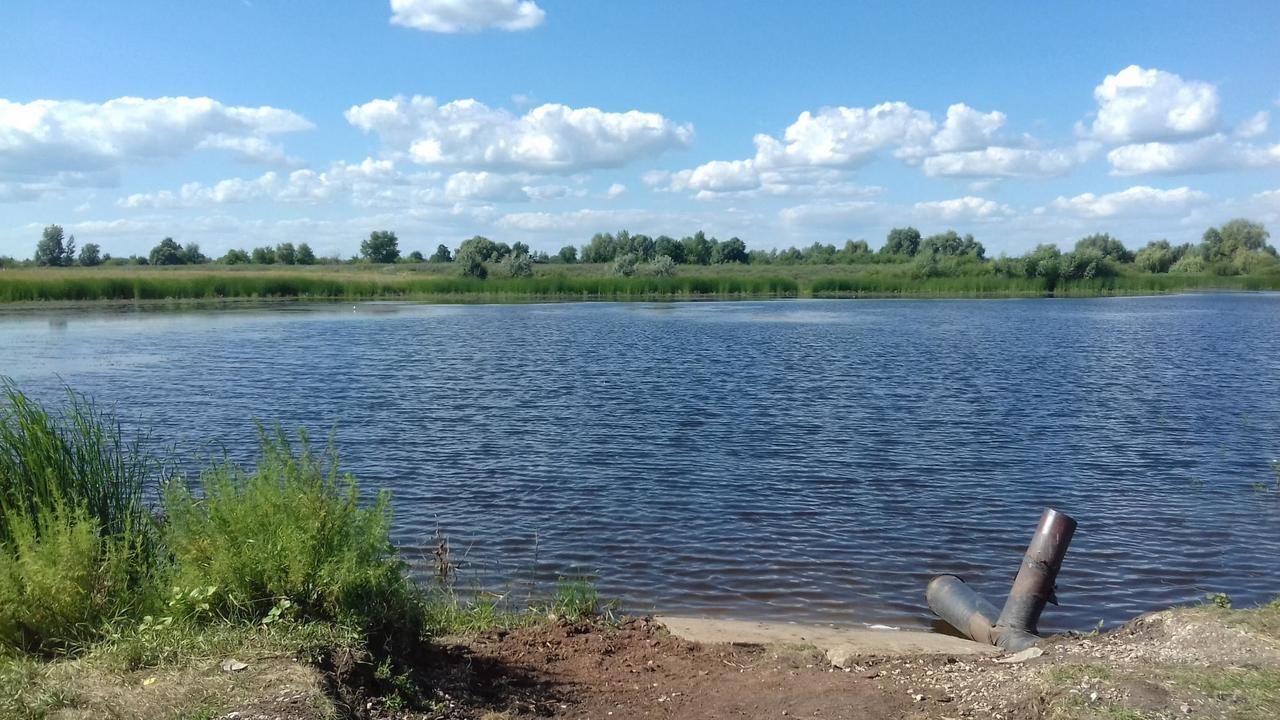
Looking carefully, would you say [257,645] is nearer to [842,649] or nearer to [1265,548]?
[842,649]

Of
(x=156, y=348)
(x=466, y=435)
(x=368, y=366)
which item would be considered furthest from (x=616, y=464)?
(x=156, y=348)

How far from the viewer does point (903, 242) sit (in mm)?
132750

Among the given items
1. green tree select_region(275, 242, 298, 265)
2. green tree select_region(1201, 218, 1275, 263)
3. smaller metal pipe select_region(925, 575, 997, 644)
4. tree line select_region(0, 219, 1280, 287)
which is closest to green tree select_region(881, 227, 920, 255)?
tree line select_region(0, 219, 1280, 287)

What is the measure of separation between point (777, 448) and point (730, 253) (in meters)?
113

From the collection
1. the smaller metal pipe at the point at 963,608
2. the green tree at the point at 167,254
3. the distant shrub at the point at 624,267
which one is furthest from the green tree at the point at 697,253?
the smaller metal pipe at the point at 963,608

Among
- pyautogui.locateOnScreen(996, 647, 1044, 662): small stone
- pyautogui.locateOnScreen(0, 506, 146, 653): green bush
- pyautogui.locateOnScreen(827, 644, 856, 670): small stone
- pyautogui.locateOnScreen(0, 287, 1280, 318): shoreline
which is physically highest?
pyautogui.locateOnScreen(0, 287, 1280, 318): shoreline

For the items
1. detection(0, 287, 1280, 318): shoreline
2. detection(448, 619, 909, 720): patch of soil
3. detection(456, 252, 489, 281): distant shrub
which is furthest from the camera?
detection(456, 252, 489, 281): distant shrub

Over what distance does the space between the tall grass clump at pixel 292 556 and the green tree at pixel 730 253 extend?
119252mm

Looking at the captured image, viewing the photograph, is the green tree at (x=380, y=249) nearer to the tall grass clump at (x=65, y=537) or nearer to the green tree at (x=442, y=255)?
the green tree at (x=442, y=255)

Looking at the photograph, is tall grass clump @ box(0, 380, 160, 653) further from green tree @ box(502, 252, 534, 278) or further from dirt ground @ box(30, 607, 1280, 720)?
green tree @ box(502, 252, 534, 278)

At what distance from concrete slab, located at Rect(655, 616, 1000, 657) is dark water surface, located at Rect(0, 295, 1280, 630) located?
1.75 feet

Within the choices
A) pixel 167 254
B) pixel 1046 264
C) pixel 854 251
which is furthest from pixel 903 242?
pixel 167 254

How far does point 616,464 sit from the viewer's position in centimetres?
1516

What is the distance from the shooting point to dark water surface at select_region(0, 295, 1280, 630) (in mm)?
10297
